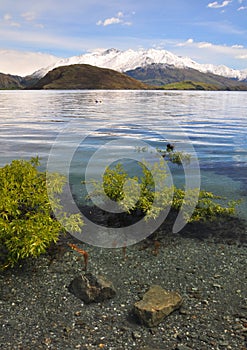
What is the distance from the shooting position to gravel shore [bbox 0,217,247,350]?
7.92 metres

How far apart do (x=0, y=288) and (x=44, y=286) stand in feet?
3.98

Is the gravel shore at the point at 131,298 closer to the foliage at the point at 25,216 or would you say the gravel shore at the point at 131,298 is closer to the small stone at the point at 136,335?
the small stone at the point at 136,335

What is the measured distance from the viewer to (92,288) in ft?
30.8

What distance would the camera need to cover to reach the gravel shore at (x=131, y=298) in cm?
792

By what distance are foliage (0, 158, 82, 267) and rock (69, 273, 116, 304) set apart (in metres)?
1.43

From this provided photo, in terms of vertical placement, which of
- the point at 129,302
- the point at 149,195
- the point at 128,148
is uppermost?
the point at 128,148

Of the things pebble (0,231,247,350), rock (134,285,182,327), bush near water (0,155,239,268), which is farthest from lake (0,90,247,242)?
rock (134,285,182,327)

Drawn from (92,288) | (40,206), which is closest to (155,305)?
(92,288)

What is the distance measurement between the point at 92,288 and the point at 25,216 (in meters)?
3.57

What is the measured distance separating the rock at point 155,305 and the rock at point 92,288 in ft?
3.35

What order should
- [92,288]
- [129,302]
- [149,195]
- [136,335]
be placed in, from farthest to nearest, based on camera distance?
1. [149,195]
2. [92,288]
3. [129,302]
4. [136,335]

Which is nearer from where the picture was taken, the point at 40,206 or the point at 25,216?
the point at 25,216

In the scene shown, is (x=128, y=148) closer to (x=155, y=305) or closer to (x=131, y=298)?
(x=131, y=298)

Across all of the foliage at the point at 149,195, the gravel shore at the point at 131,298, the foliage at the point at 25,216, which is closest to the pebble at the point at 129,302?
the gravel shore at the point at 131,298
